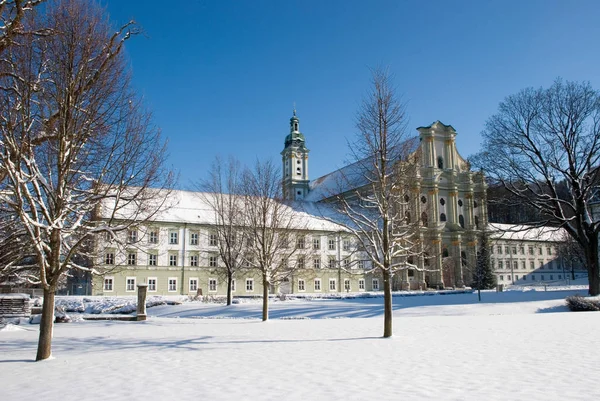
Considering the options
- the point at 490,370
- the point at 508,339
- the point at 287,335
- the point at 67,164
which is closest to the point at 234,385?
the point at 490,370

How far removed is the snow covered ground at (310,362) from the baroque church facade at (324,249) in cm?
1449

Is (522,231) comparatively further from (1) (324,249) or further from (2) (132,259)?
(2) (132,259)

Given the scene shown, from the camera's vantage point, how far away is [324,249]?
5166 centimetres

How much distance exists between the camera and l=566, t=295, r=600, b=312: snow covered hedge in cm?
2411

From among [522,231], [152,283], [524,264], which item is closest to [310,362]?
[152,283]

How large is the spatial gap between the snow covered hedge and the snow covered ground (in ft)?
20.8

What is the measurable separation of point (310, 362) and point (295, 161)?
7080 centimetres

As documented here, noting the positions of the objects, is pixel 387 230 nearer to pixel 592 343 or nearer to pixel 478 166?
pixel 592 343

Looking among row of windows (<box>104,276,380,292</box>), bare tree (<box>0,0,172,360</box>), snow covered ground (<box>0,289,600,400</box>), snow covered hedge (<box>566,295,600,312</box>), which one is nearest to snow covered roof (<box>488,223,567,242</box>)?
snow covered hedge (<box>566,295,600,312</box>)

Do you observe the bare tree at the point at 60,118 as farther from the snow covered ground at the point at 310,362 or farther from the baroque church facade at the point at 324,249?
the baroque church facade at the point at 324,249

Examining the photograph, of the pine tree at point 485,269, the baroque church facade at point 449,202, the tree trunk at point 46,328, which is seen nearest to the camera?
the tree trunk at point 46,328

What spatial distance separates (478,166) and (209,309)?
808 inches

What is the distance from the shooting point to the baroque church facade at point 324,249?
42656 millimetres

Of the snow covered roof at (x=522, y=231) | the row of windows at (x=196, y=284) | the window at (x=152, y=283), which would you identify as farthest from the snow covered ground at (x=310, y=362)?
the window at (x=152, y=283)
